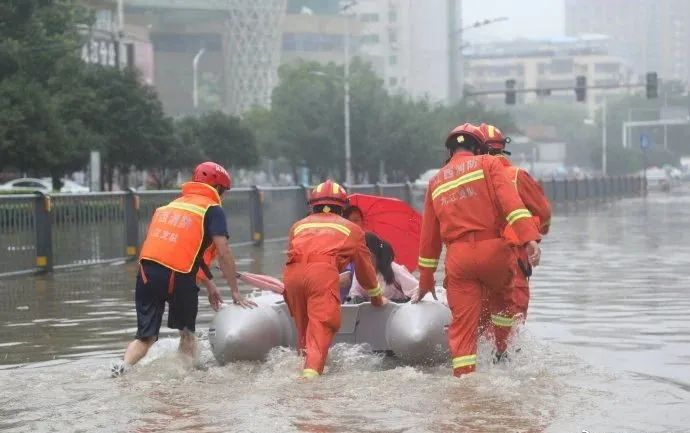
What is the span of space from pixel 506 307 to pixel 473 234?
715mm

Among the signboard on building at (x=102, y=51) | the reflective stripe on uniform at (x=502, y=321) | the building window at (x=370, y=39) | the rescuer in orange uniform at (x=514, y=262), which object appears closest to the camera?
the rescuer in orange uniform at (x=514, y=262)

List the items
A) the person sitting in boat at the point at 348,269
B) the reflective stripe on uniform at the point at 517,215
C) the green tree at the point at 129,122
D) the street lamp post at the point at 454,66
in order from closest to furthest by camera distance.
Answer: the reflective stripe on uniform at the point at 517,215, the person sitting in boat at the point at 348,269, the green tree at the point at 129,122, the street lamp post at the point at 454,66

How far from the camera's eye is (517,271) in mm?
10328

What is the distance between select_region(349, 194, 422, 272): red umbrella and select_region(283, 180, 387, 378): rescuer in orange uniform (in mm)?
1118

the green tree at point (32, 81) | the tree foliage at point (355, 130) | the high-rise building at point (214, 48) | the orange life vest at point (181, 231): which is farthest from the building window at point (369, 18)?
the orange life vest at point (181, 231)

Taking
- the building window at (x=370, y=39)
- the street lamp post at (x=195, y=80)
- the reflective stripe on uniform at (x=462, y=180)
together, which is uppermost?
the building window at (x=370, y=39)

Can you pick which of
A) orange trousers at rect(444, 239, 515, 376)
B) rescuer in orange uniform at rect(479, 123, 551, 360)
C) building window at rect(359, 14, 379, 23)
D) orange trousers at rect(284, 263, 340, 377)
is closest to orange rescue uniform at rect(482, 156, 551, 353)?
rescuer in orange uniform at rect(479, 123, 551, 360)

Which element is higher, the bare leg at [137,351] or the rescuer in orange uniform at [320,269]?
the rescuer in orange uniform at [320,269]

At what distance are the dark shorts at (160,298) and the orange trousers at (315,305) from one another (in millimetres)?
675

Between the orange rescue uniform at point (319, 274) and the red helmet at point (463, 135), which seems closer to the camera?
the orange rescue uniform at point (319, 274)

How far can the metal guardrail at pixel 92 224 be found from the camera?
20156mm

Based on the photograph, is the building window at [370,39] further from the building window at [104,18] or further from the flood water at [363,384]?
the flood water at [363,384]

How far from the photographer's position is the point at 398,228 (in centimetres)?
1170

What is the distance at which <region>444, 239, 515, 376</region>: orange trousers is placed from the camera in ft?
30.9
